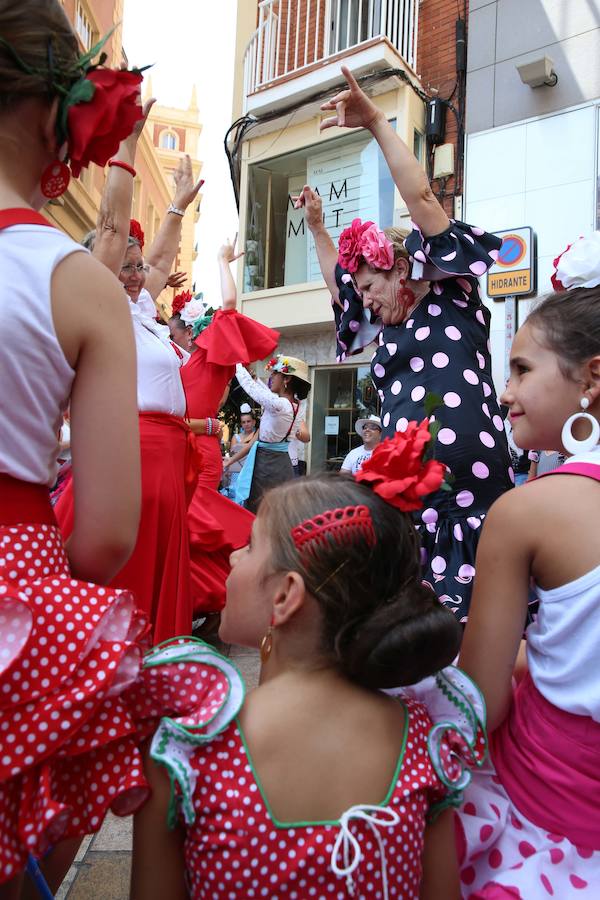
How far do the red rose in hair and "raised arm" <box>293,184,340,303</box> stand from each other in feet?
0.78

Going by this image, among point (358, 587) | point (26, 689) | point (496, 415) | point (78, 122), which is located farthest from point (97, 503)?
point (496, 415)

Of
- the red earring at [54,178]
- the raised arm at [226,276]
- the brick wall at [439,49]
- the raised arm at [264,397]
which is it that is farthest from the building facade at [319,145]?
the red earring at [54,178]

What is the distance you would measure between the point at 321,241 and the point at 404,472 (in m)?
1.64

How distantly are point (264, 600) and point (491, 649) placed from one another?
0.39 meters

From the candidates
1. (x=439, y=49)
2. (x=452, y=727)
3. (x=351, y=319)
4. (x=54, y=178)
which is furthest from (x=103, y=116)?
(x=439, y=49)

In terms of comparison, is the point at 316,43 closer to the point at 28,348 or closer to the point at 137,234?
the point at 137,234

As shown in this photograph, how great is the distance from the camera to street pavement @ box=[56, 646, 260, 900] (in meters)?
1.65

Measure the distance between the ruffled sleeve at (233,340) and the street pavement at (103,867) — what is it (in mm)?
2409

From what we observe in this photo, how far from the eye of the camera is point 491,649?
1133mm

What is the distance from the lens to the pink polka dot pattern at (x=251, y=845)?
0.92 metres

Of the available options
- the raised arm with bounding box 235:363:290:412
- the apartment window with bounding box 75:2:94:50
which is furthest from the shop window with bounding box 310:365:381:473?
the apartment window with bounding box 75:2:94:50

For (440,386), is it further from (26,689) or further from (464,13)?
(464,13)

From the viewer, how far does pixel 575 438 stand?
4.23 feet

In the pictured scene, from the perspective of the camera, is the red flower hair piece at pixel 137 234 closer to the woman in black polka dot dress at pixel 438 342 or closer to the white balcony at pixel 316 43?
the woman in black polka dot dress at pixel 438 342
